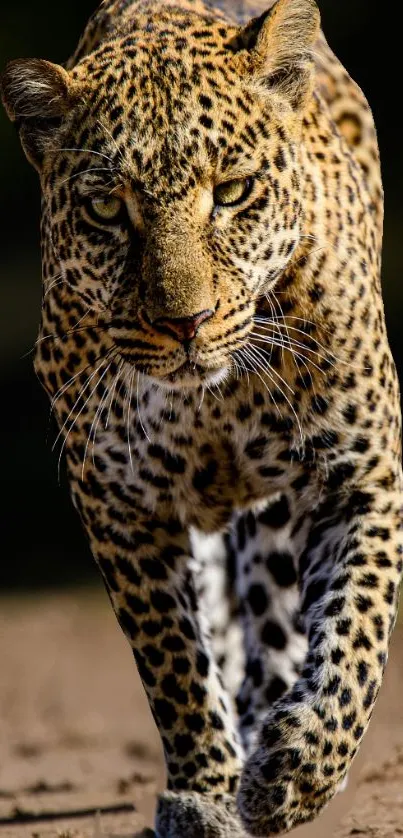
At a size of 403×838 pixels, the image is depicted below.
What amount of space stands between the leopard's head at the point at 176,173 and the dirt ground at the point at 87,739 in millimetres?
1850

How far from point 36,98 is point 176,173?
77cm

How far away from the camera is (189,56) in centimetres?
531

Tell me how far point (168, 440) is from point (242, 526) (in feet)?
3.46

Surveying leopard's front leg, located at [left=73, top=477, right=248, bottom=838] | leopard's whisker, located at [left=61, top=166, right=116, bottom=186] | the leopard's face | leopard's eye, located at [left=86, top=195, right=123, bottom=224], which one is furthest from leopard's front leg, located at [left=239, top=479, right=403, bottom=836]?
leopard's whisker, located at [left=61, top=166, right=116, bottom=186]

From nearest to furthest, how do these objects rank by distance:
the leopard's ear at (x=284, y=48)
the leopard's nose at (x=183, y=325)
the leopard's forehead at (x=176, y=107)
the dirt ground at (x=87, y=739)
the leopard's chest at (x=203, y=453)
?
the leopard's nose at (x=183, y=325), the leopard's forehead at (x=176, y=107), the leopard's ear at (x=284, y=48), the leopard's chest at (x=203, y=453), the dirt ground at (x=87, y=739)

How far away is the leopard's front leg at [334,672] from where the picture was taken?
17.1ft

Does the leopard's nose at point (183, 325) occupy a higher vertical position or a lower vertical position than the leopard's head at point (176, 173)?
lower

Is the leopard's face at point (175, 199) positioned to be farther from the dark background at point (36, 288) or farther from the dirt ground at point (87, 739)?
the dark background at point (36, 288)

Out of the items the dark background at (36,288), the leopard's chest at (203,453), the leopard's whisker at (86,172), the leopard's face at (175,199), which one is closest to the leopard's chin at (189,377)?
the leopard's face at (175,199)

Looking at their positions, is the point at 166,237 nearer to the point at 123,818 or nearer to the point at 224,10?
the point at 224,10

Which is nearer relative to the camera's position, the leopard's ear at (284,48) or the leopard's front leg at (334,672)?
the leopard's front leg at (334,672)

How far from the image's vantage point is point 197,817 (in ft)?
19.3

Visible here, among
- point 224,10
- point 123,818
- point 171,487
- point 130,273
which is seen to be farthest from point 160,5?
point 123,818

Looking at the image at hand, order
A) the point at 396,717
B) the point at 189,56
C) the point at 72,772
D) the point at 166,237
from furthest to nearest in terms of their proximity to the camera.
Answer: the point at 396,717, the point at 72,772, the point at 189,56, the point at 166,237
